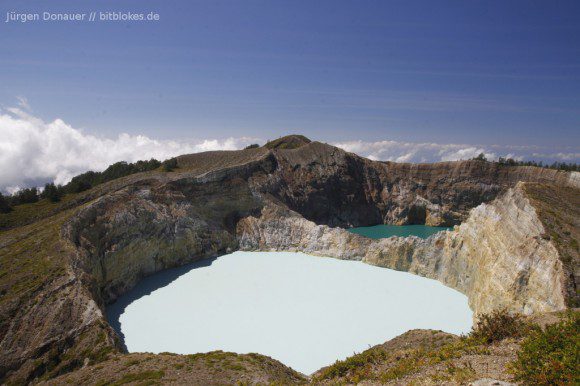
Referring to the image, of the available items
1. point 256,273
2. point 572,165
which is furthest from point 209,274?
point 572,165

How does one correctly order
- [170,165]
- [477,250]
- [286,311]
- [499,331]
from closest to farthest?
[499,331] < [286,311] < [477,250] < [170,165]

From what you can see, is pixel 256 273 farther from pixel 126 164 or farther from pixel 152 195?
pixel 126 164

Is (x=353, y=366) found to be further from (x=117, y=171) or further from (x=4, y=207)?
(x=117, y=171)

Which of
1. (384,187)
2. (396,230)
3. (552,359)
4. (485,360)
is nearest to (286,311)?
(485,360)

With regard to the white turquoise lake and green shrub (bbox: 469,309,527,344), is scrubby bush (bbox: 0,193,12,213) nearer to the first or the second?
the white turquoise lake

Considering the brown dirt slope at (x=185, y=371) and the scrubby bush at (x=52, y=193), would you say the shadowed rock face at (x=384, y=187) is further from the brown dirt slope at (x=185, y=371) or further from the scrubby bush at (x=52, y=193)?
the brown dirt slope at (x=185, y=371)

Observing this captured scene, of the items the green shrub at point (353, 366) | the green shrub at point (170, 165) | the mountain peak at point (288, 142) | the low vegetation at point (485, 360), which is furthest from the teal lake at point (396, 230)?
the green shrub at point (353, 366)
